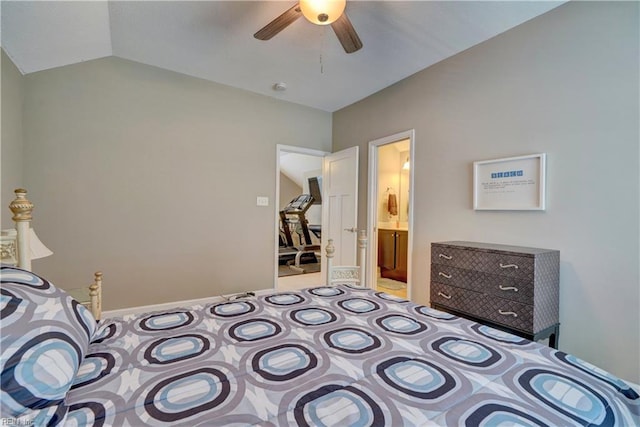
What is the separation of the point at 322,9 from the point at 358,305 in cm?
176

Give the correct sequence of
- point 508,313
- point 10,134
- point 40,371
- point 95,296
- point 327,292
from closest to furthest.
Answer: point 40,371 → point 95,296 → point 327,292 → point 508,313 → point 10,134

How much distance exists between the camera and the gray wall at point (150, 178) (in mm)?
2648

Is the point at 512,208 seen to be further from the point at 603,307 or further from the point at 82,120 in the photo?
the point at 82,120

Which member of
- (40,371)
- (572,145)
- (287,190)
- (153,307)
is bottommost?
(153,307)

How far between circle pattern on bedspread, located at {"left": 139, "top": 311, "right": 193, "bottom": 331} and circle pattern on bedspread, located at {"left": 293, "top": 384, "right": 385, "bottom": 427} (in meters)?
0.79

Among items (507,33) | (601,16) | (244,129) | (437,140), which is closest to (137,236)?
(244,129)

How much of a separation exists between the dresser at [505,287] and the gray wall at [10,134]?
11.2ft

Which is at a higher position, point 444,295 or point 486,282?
point 486,282

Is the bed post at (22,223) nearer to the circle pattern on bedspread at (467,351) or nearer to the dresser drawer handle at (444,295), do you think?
the circle pattern on bedspread at (467,351)

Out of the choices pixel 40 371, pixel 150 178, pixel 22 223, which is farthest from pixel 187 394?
pixel 150 178

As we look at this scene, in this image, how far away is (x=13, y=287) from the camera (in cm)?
83

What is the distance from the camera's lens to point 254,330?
1.26 meters

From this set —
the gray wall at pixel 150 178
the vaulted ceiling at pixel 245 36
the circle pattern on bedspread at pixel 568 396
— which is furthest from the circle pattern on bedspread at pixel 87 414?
the gray wall at pixel 150 178

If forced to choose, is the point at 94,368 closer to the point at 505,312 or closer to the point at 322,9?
the point at 322,9
